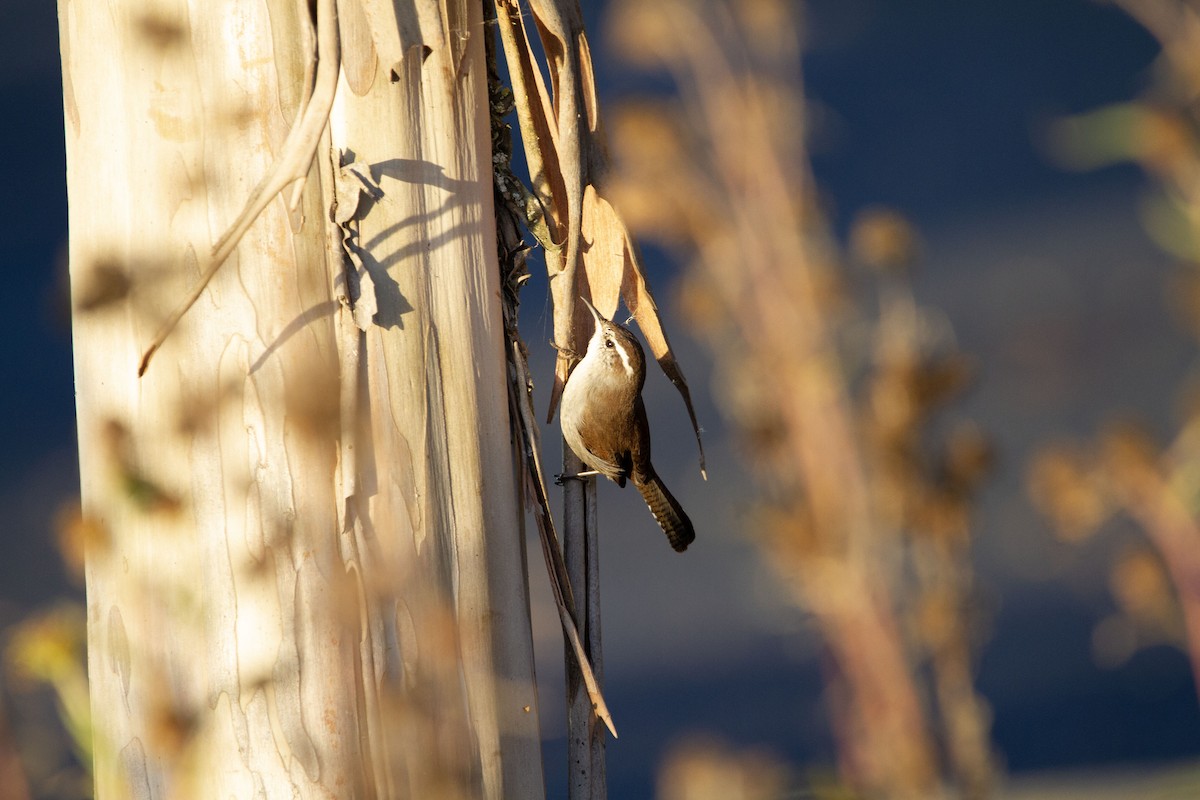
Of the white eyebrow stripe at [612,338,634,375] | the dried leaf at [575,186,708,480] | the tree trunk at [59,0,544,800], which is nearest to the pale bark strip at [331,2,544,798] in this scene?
the tree trunk at [59,0,544,800]

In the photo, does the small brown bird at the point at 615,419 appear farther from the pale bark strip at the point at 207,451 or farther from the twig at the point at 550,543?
the pale bark strip at the point at 207,451

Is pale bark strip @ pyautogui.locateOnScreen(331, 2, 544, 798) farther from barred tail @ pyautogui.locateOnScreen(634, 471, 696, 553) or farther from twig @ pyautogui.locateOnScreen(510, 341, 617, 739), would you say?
barred tail @ pyautogui.locateOnScreen(634, 471, 696, 553)

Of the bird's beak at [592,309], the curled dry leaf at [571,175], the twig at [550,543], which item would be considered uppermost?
the curled dry leaf at [571,175]

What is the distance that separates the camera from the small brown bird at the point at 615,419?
1.17 m

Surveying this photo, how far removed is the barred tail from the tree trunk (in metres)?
0.67

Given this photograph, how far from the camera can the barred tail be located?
144 cm

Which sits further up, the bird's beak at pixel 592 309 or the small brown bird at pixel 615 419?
the bird's beak at pixel 592 309

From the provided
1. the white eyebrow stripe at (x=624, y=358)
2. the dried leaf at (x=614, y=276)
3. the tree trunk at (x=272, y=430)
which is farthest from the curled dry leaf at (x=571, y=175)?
the white eyebrow stripe at (x=624, y=358)

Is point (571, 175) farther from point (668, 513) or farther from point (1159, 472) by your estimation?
point (1159, 472)

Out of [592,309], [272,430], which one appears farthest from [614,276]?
[272,430]

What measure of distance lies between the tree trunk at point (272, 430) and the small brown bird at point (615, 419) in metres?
0.30

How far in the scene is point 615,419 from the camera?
4.26ft

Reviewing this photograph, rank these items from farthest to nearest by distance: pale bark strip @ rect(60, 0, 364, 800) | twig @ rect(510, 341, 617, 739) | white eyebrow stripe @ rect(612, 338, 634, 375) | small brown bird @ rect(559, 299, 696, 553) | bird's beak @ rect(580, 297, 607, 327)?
white eyebrow stripe @ rect(612, 338, 634, 375) < small brown bird @ rect(559, 299, 696, 553) < bird's beak @ rect(580, 297, 607, 327) < twig @ rect(510, 341, 617, 739) < pale bark strip @ rect(60, 0, 364, 800)

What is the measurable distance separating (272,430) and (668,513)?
2.72ft
